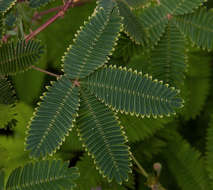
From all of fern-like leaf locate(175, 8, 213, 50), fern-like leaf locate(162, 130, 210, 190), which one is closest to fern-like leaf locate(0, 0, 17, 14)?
fern-like leaf locate(175, 8, 213, 50)

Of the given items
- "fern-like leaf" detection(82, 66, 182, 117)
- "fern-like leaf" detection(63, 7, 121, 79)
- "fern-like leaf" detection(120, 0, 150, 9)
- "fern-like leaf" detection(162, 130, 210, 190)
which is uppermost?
"fern-like leaf" detection(120, 0, 150, 9)

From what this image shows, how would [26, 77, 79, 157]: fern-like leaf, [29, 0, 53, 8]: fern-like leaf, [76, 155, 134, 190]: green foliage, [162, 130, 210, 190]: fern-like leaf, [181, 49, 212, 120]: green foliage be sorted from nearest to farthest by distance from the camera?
1. [26, 77, 79, 157]: fern-like leaf
2. [29, 0, 53, 8]: fern-like leaf
3. [76, 155, 134, 190]: green foliage
4. [162, 130, 210, 190]: fern-like leaf
5. [181, 49, 212, 120]: green foliage

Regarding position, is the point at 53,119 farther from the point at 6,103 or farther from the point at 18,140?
the point at 18,140

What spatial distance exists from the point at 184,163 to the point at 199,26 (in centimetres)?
87

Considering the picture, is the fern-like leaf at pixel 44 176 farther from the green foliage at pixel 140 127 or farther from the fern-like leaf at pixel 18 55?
the green foliage at pixel 140 127

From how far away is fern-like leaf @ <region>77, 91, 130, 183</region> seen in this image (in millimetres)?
1091

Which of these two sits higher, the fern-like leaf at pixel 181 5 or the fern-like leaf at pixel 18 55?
the fern-like leaf at pixel 181 5

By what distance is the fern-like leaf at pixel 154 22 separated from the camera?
54.4 inches

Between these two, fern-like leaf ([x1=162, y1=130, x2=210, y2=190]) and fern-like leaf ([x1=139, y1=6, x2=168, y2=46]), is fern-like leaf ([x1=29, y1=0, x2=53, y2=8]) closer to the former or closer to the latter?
fern-like leaf ([x1=139, y1=6, x2=168, y2=46])

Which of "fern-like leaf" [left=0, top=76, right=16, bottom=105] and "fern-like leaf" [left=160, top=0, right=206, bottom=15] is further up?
"fern-like leaf" [left=160, top=0, right=206, bottom=15]

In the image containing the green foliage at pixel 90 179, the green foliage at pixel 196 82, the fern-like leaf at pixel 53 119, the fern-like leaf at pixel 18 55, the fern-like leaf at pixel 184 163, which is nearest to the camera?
the fern-like leaf at pixel 53 119

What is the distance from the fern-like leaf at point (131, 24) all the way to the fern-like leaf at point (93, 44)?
0.15 meters

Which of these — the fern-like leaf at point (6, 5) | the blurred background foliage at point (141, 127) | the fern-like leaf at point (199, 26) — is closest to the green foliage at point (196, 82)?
the blurred background foliage at point (141, 127)

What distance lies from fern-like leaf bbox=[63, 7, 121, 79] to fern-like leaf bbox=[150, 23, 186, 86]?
12.1 inches
